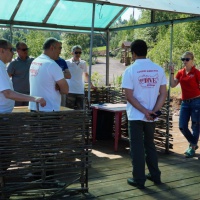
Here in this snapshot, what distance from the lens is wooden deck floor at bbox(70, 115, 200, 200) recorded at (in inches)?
154

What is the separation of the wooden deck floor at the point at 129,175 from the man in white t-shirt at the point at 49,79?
107 cm

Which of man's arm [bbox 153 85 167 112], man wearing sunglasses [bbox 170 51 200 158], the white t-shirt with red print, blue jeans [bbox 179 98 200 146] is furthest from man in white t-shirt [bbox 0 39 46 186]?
blue jeans [bbox 179 98 200 146]

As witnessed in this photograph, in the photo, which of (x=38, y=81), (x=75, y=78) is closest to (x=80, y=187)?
(x=38, y=81)

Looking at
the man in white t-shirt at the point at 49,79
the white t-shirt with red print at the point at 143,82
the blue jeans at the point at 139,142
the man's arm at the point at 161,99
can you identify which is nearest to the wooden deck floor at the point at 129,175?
the blue jeans at the point at 139,142

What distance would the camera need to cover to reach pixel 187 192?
4039mm

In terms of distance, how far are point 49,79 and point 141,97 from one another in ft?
3.37

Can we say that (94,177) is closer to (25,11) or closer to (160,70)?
(160,70)

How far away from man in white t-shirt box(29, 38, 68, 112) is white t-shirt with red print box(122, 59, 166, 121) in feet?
2.33

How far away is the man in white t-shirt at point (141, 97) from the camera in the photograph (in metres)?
3.96

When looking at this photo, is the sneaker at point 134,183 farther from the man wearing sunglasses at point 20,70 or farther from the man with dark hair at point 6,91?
the man wearing sunglasses at point 20,70

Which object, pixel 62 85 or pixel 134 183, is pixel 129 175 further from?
pixel 62 85

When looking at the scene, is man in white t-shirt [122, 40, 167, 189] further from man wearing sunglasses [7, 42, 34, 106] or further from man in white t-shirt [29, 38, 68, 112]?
man wearing sunglasses [7, 42, 34, 106]

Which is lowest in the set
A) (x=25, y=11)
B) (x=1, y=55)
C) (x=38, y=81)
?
(x=38, y=81)

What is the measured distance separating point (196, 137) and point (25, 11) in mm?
3712
